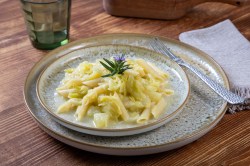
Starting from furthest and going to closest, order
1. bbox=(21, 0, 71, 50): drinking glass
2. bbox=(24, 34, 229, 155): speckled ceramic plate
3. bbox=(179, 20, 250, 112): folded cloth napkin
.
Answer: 1. bbox=(21, 0, 71, 50): drinking glass
2. bbox=(179, 20, 250, 112): folded cloth napkin
3. bbox=(24, 34, 229, 155): speckled ceramic plate

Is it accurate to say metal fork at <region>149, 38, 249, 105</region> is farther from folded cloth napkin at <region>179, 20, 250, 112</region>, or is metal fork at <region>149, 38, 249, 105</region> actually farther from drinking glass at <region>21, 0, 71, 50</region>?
drinking glass at <region>21, 0, 71, 50</region>

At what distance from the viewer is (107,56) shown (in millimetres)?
1302

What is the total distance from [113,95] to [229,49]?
0.53 m

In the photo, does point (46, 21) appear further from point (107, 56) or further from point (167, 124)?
point (167, 124)

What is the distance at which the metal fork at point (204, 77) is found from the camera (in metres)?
1.08

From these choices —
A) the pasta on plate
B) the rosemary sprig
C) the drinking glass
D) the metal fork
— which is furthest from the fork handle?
the drinking glass

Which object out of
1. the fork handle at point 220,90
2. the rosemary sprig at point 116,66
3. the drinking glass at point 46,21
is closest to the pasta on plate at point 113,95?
the rosemary sprig at point 116,66

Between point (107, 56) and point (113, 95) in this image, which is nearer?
point (113, 95)

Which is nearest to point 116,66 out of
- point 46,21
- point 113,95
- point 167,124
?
point 113,95

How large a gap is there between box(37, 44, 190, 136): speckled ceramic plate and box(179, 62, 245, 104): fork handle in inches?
1.9

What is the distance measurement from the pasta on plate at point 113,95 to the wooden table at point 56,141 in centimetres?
9

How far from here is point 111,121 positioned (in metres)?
0.99

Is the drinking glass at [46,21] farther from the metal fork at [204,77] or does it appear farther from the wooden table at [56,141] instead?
the metal fork at [204,77]

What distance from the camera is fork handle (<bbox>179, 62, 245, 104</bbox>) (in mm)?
1071
